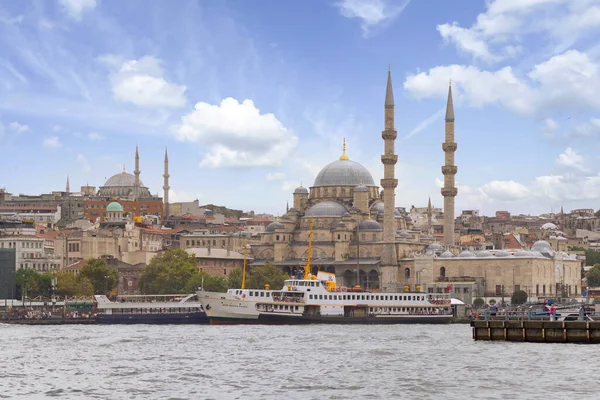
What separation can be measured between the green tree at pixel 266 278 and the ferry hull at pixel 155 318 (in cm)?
2363

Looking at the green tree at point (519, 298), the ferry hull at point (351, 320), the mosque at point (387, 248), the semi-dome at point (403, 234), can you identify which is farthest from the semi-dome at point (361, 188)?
the ferry hull at point (351, 320)

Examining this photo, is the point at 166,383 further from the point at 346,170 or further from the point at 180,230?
the point at 180,230

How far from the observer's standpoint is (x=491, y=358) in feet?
154

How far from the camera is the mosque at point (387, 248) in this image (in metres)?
109

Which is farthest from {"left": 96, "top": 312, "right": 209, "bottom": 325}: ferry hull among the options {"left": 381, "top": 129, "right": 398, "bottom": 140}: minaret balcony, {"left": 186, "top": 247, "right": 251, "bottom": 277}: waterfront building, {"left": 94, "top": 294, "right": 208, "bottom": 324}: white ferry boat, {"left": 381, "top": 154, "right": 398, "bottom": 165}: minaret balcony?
{"left": 186, "top": 247, "right": 251, "bottom": 277}: waterfront building

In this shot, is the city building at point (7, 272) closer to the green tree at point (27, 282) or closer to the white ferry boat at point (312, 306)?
the green tree at point (27, 282)

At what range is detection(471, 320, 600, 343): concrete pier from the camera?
51.2 meters

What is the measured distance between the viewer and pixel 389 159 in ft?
357

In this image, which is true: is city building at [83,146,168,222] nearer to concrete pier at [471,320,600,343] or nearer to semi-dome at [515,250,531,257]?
semi-dome at [515,250,531,257]

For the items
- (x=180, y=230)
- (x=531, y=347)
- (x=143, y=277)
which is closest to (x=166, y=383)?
(x=531, y=347)

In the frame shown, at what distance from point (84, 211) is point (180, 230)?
19.1m

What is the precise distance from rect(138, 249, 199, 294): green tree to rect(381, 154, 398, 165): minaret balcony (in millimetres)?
17556

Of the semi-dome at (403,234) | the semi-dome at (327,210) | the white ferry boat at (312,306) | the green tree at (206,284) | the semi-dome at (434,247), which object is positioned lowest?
the white ferry boat at (312,306)

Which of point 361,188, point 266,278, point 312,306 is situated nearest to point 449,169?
point 361,188
